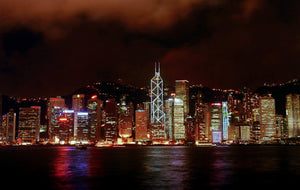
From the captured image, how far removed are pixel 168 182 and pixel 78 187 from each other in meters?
8.98

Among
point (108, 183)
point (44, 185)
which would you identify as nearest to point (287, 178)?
point (108, 183)

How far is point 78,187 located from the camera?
110 ft

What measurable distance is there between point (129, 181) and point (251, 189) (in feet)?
41.2

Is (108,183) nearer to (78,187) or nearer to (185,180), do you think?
(78,187)

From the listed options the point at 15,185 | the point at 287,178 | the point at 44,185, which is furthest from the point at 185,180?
the point at 15,185

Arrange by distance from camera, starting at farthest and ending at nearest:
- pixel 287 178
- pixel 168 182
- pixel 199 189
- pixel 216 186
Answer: pixel 287 178
pixel 168 182
pixel 216 186
pixel 199 189

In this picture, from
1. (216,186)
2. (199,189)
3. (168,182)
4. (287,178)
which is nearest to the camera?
(199,189)

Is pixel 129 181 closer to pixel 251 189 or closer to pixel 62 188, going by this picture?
pixel 62 188

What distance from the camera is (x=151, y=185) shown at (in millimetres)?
35031

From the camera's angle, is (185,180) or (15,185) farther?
(185,180)

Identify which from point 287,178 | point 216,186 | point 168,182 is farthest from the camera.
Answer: point 287,178

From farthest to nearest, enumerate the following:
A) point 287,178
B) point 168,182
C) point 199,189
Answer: point 287,178
point 168,182
point 199,189

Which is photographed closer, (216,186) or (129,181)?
(216,186)

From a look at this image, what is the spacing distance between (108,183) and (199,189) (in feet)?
31.5
